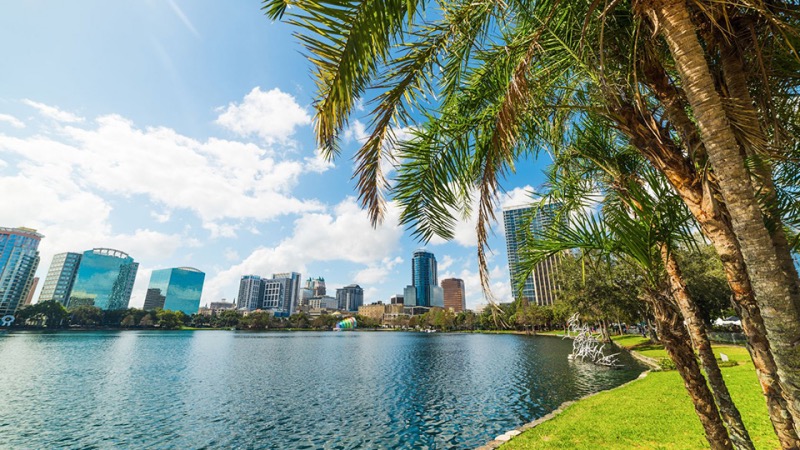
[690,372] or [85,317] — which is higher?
[85,317]

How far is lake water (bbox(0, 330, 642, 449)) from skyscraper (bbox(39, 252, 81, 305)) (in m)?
173

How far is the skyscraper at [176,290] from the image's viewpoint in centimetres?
18925

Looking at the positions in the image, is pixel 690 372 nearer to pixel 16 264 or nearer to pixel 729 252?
pixel 729 252

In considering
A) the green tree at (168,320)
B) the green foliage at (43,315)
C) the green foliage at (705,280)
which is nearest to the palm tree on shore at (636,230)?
the green foliage at (705,280)

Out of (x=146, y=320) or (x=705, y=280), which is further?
(x=146, y=320)

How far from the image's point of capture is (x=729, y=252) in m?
2.55

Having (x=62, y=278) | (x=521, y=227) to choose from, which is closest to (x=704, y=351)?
(x=521, y=227)

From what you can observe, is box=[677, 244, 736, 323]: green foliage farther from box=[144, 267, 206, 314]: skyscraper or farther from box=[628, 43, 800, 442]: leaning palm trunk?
box=[144, 267, 206, 314]: skyscraper

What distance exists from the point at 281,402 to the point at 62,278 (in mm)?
204100

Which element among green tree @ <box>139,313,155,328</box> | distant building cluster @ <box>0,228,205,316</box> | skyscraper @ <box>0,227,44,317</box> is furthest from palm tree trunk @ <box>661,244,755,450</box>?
skyscraper @ <box>0,227,44,317</box>

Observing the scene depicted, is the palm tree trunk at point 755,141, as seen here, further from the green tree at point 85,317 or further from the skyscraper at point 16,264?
the skyscraper at point 16,264

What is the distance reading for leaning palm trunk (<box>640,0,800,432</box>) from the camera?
192 centimetres

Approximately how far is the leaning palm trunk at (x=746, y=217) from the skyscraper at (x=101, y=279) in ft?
652

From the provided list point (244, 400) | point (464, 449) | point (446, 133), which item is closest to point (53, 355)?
point (244, 400)
